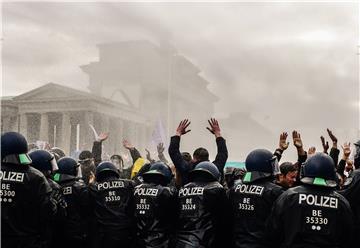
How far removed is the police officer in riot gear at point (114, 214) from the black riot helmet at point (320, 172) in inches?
93.2

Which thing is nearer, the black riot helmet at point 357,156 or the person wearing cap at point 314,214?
the person wearing cap at point 314,214

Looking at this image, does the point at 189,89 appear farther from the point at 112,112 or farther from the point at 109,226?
the point at 109,226

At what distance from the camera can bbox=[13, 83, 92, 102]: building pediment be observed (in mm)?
52250

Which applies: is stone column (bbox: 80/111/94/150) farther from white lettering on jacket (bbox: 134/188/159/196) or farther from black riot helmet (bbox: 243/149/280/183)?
black riot helmet (bbox: 243/149/280/183)

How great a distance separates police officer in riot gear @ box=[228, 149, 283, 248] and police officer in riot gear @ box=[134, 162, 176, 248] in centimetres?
79

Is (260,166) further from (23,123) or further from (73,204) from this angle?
(23,123)

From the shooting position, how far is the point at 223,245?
19.0 feet

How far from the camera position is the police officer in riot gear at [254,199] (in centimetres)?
535

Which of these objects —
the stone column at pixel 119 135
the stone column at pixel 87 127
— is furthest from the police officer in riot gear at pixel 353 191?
the stone column at pixel 119 135

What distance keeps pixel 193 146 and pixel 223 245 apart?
206ft

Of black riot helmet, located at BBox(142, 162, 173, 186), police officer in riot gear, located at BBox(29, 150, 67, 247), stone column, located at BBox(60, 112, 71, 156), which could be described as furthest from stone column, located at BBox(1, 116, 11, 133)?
black riot helmet, located at BBox(142, 162, 173, 186)

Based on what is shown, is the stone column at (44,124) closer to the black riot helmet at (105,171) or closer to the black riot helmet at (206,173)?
the black riot helmet at (105,171)

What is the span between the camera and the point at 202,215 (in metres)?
Answer: 5.63

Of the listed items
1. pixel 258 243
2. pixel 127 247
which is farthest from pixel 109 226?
pixel 258 243
